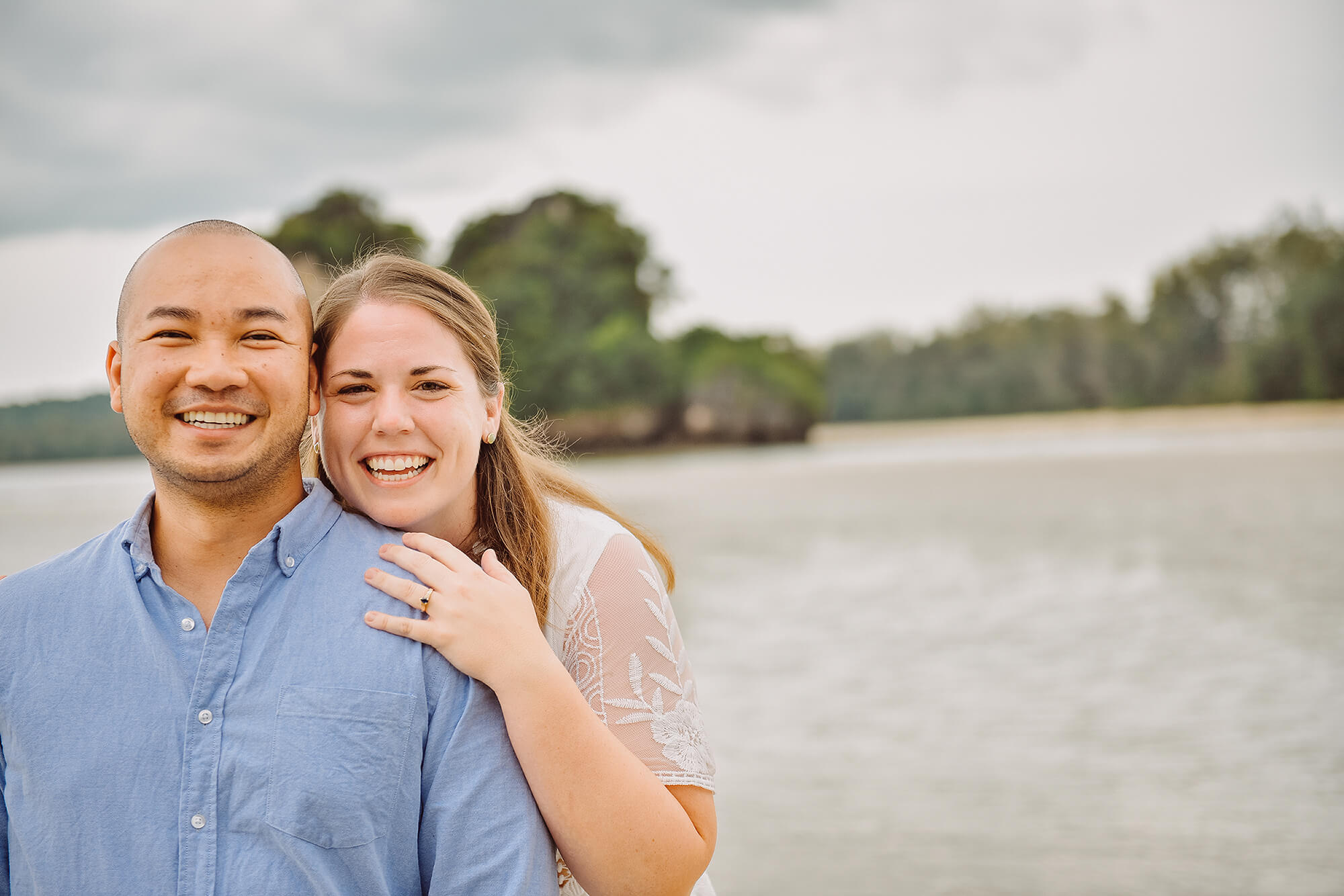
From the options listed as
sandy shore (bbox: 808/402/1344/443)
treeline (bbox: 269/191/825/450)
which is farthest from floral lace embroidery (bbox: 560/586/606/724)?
sandy shore (bbox: 808/402/1344/443)

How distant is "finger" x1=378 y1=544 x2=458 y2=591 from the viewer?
1986 mm

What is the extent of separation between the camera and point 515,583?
2107mm

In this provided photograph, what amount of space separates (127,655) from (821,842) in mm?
5095

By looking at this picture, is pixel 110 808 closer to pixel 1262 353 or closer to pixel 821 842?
pixel 821 842

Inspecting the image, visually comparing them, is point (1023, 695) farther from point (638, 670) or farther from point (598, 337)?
point (598, 337)

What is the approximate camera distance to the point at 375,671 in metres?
1.86

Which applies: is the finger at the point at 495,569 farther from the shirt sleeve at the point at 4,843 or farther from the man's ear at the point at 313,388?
the shirt sleeve at the point at 4,843

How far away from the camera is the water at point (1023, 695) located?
20.2ft

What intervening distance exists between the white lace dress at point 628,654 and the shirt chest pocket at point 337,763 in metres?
0.47

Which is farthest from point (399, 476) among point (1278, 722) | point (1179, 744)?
point (1278, 722)

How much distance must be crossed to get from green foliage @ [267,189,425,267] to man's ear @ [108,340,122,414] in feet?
170

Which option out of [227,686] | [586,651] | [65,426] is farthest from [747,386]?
[227,686]

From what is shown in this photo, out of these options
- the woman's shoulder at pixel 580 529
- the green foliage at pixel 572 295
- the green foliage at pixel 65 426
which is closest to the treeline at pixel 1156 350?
the green foliage at pixel 572 295

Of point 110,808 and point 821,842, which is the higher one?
point 110,808
